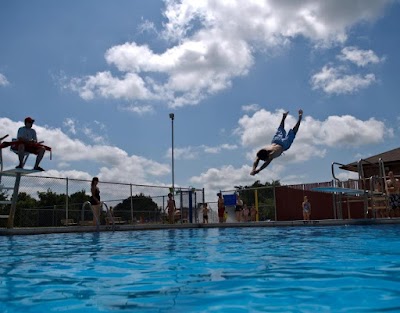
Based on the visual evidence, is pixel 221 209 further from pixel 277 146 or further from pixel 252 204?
pixel 277 146

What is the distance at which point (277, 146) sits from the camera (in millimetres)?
11664

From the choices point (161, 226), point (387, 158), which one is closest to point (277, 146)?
point (161, 226)

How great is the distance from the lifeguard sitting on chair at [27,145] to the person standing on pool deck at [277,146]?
5.85 m

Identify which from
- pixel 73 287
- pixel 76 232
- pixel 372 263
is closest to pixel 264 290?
pixel 73 287

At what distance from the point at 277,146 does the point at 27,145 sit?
6.93 m

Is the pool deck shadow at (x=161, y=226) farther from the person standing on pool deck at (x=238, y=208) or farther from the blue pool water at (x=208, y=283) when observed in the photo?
the blue pool water at (x=208, y=283)

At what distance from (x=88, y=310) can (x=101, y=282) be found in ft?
3.50

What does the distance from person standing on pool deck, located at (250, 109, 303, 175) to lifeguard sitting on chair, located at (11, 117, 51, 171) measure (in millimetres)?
5845

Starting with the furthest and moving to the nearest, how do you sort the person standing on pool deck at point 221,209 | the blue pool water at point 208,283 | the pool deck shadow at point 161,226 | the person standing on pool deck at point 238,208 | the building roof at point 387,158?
the building roof at point 387,158, the person standing on pool deck at point 238,208, the person standing on pool deck at point 221,209, the pool deck shadow at point 161,226, the blue pool water at point 208,283

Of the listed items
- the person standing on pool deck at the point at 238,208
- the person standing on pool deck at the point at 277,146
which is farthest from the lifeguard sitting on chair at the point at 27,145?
the person standing on pool deck at the point at 238,208

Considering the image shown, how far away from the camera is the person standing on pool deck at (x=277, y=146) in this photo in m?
11.2

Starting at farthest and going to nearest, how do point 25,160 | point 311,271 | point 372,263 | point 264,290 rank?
point 25,160 < point 372,263 < point 311,271 < point 264,290

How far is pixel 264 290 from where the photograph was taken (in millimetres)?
3277

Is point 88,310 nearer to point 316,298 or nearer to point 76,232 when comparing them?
point 316,298
